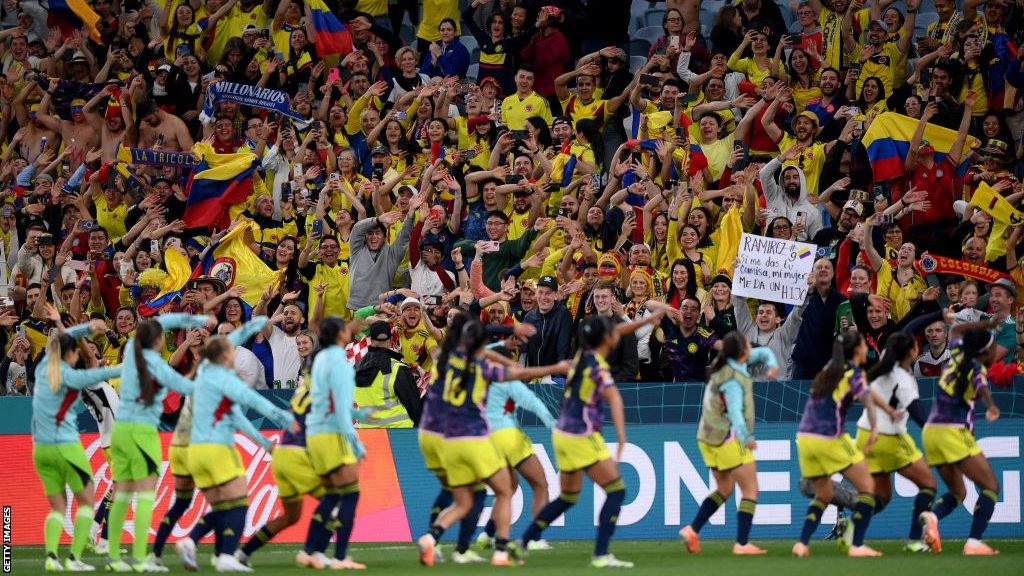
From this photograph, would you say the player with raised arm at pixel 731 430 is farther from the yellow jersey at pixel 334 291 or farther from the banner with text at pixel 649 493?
the yellow jersey at pixel 334 291

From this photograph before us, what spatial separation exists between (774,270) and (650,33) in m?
7.80

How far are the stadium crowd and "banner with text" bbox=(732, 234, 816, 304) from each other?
0.17 m

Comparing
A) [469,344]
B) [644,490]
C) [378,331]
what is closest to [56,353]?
[469,344]

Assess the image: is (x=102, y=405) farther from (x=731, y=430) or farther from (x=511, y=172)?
(x=731, y=430)

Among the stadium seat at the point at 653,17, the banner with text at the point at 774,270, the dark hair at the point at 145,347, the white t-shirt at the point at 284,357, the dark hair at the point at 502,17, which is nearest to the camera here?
the dark hair at the point at 145,347

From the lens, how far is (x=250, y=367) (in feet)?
60.5

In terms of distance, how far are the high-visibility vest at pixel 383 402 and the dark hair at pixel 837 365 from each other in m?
4.89

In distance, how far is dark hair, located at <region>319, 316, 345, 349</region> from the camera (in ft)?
43.2

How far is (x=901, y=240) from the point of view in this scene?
58.6ft

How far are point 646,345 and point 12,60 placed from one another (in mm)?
13646

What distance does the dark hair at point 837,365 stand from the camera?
13.9m

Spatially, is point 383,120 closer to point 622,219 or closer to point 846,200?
point 622,219

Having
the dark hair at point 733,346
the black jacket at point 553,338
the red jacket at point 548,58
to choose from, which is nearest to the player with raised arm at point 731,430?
the dark hair at point 733,346

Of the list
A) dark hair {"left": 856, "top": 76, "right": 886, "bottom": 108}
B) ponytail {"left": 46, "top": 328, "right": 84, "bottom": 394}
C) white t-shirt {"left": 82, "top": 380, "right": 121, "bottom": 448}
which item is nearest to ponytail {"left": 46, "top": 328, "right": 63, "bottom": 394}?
ponytail {"left": 46, "top": 328, "right": 84, "bottom": 394}
